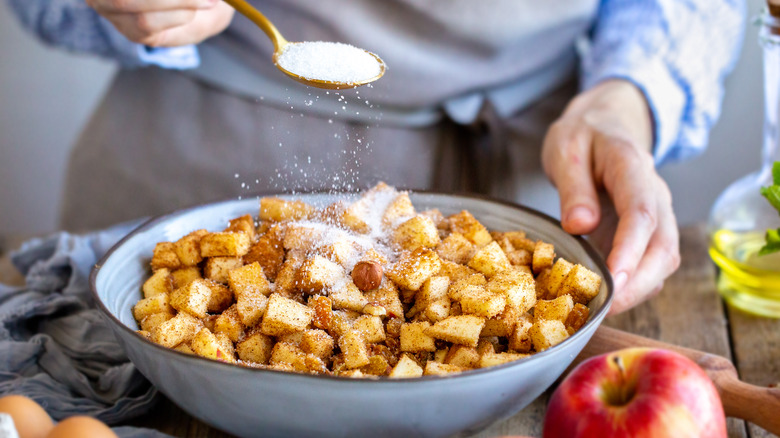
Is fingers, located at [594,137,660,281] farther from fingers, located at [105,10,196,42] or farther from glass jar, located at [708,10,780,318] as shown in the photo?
fingers, located at [105,10,196,42]

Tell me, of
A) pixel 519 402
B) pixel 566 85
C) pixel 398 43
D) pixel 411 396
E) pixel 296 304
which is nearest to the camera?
pixel 411 396

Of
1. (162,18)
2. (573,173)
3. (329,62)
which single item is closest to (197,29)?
(162,18)

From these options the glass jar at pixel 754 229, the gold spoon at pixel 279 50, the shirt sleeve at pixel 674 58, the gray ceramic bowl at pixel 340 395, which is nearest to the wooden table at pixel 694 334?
the glass jar at pixel 754 229

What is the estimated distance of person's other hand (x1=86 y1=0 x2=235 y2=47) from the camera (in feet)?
4.14

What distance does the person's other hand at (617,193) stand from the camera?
124cm

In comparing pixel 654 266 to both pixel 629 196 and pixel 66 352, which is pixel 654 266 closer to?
pixel 629 196

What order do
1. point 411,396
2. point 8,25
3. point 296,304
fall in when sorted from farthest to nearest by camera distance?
point 8,25
point 296,304
point 411,396

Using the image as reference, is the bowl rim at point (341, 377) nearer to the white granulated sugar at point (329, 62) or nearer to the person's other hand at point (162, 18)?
the white granulated sugar at point (329, 62)

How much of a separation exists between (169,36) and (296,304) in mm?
718

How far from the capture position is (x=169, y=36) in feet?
4.69

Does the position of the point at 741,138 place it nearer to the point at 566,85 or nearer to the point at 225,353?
the point at 566,85

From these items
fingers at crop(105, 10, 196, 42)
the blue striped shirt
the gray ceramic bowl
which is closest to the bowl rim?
the gray ceramic bowl

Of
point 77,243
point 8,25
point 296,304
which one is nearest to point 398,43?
point 77,243

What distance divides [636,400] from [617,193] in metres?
0.66
